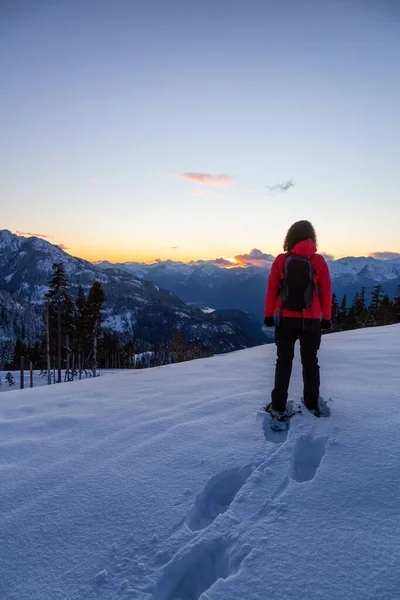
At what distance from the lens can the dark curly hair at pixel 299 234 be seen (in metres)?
4.10

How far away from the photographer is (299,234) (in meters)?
4.11

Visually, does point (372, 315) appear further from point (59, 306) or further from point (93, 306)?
point (59, 306)

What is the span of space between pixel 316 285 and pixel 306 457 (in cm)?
198

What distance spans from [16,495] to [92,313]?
122 ft

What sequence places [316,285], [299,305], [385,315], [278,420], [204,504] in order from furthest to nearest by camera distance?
[385,315] < [316,285] < [299,305] < [278,420] < [204,504]

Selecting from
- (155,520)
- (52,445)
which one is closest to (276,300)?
(155,520)

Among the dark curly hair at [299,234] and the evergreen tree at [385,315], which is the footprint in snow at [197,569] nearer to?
the dark curly hair at [299,234]

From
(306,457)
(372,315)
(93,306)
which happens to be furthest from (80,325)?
(372,315)

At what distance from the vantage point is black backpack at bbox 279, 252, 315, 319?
3896 mm

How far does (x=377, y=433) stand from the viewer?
321 cm

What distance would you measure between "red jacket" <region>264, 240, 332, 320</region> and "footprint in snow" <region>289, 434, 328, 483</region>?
4.61ft

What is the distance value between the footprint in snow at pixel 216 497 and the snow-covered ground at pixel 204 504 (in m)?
0.01

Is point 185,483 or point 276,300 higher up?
point 276,300

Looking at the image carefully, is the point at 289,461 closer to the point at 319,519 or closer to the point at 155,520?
the point at 319,519
